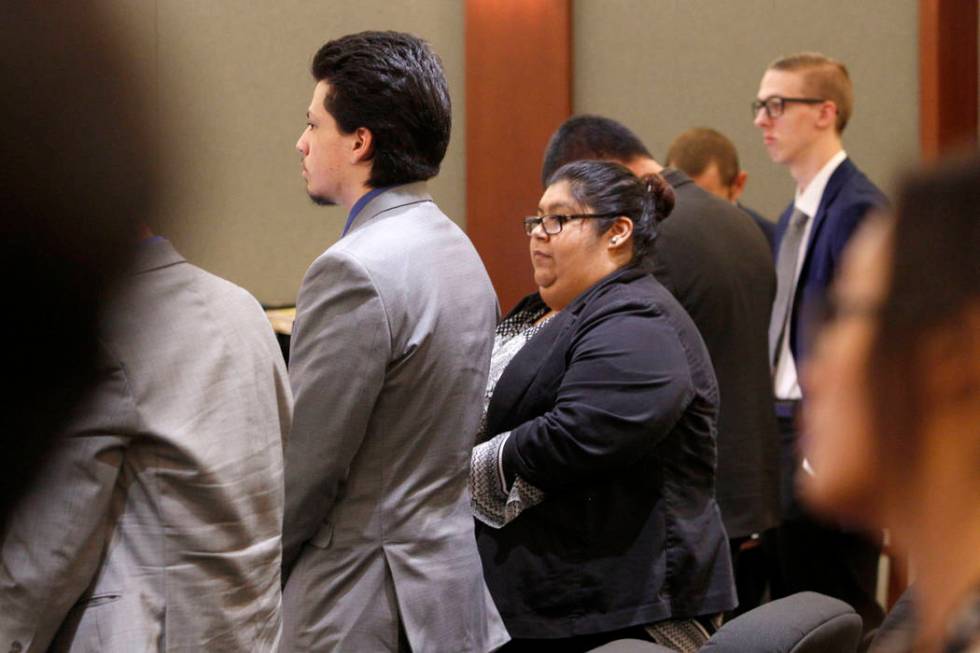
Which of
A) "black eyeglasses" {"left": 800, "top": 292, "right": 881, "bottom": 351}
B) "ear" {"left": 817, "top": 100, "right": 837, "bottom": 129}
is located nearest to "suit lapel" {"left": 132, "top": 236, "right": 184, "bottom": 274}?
"black eyeglasses" {"left": 800, "top": 292, "right": 881, "bottom": 351}

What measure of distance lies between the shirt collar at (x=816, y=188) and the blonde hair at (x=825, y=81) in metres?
0.16

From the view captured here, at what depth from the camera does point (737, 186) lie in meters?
4.93

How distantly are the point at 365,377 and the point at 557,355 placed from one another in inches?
24.1

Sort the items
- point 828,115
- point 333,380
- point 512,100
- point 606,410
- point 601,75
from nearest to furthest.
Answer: point 333,380, point 606,410, point 828,115, point 512,100, point 601,75

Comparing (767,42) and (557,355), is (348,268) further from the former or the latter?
(767,42)

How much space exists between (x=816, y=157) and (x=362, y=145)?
7.25 feet

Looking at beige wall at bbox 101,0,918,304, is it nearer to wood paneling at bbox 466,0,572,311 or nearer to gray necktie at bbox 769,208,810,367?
wood paneling at bbox 466,0,572,311

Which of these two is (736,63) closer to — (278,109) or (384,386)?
(278,109)

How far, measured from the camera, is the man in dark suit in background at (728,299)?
3352mm

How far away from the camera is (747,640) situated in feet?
5.35

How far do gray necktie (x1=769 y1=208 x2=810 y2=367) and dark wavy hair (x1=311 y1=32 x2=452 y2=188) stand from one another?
1.95 meters

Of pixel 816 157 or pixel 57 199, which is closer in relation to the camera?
pixel 57 199

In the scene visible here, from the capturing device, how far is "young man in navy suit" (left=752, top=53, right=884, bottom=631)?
152 inches

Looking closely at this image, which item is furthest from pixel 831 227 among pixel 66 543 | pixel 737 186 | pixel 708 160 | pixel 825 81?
pixel 66 543
